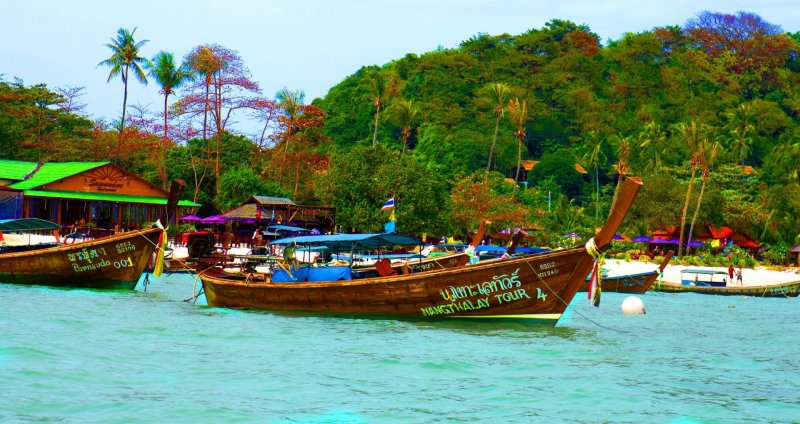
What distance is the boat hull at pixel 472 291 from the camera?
1764cm

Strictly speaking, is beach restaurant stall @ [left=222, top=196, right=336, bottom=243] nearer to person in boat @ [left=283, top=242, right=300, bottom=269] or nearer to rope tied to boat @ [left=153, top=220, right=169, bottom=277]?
rope tied to boat @ [left=153, top=220, right=169, bottom=277]

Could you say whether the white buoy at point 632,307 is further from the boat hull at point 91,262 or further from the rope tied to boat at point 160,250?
the boat hull at point 91,262

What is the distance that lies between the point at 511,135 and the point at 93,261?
211 ft

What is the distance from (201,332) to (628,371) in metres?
8.11

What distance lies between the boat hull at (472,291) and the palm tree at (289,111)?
41690mm

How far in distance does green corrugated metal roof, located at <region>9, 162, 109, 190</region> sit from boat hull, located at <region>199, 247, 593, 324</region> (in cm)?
2727

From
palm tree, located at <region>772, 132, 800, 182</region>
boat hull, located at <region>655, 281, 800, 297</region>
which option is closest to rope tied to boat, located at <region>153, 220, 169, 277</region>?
boat hull, located at <region>655, 281, 800, 297</region>

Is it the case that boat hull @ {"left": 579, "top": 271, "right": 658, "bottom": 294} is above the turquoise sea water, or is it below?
above

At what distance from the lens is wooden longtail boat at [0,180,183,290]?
25.0 metres

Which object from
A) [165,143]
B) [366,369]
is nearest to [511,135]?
[165,143]

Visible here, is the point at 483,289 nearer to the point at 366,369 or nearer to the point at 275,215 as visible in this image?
the point at 366,369

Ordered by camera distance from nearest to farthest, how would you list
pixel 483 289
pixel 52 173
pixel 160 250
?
pixel 483 289, pixel 160 250, pixel 52 173

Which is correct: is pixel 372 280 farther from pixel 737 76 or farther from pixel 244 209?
pixel 737 76

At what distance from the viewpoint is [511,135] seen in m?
85.9
